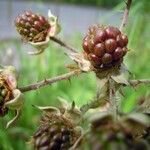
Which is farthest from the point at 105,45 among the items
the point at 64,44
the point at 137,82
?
the point at 64,44

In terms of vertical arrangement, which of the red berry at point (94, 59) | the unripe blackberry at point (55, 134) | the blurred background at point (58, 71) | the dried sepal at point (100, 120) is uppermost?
the dried sepal at point (100, 120)

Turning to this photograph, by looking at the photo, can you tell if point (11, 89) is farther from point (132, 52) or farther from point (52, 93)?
point (52, 93)

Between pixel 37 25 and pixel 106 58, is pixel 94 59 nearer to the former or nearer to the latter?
pixel 106 58

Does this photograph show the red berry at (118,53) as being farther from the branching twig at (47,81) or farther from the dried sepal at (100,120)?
the dried sepal at (100,120)

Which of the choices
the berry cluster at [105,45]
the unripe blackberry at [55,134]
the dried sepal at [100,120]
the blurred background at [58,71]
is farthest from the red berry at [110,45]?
the blurred background at [58,71]

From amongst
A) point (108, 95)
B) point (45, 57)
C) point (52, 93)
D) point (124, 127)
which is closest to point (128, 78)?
point (108, 95)

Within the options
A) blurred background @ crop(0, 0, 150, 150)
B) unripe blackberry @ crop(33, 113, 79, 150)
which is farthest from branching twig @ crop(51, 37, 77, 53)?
blurred background @ crop(0, 0, 150, 150)
